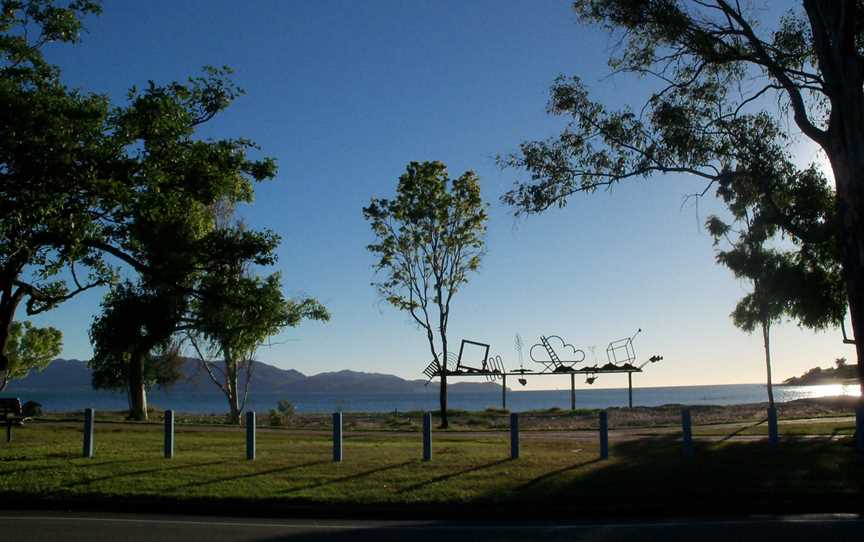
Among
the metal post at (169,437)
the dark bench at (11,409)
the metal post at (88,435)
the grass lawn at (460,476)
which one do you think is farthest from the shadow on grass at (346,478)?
the dark bench at (11,409)

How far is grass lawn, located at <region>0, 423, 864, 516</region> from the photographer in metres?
12.8

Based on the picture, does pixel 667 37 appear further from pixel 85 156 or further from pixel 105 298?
pixel 105 298

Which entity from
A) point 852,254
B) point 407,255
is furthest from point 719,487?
point 407,255

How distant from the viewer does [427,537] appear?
10438 mm

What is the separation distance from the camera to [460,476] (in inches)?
577

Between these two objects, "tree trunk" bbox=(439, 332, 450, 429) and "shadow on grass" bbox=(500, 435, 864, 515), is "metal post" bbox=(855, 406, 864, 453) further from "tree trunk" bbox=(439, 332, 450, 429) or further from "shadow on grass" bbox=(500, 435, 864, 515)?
"tree trunk" bbox=(439, 332, 450, 429)

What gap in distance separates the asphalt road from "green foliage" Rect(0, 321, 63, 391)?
4253 centimetres

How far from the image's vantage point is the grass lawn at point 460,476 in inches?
505

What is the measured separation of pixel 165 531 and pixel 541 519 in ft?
17.1

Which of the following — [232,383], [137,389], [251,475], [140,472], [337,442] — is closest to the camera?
[251,475]

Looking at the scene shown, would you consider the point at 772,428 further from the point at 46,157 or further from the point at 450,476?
the point at 46,157

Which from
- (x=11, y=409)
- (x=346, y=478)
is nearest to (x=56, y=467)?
(x=346, y=478)

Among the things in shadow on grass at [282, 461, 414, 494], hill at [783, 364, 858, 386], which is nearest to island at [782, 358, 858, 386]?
hill at [783, 364, 858, 386]

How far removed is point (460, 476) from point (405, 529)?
364 cm
